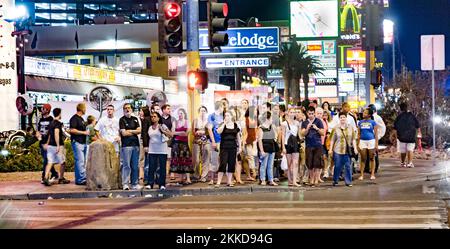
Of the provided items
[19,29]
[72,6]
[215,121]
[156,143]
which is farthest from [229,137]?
[72,6]

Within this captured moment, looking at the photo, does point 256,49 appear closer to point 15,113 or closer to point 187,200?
point 15,113

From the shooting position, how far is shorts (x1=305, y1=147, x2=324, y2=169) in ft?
55.2

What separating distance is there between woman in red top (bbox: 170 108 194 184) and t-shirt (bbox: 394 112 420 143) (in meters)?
7.31

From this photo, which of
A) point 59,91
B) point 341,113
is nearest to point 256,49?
point 341,113

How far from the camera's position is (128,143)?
16.2 metres

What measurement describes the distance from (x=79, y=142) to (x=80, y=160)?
1.35 feet

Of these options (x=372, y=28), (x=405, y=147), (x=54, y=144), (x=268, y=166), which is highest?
(x=372, y=28)

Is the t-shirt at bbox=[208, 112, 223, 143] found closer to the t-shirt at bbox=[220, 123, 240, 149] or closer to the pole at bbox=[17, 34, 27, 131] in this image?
the t-shirt at bbox=[220, 123, 240, 149]

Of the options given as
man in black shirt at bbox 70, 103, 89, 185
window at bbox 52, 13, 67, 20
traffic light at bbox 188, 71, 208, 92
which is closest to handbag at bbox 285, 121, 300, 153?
traffic light at bbox 188, 71, 208, 92

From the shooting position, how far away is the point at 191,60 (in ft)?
58.9

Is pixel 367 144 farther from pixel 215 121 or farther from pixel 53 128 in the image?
pixel 53 128
